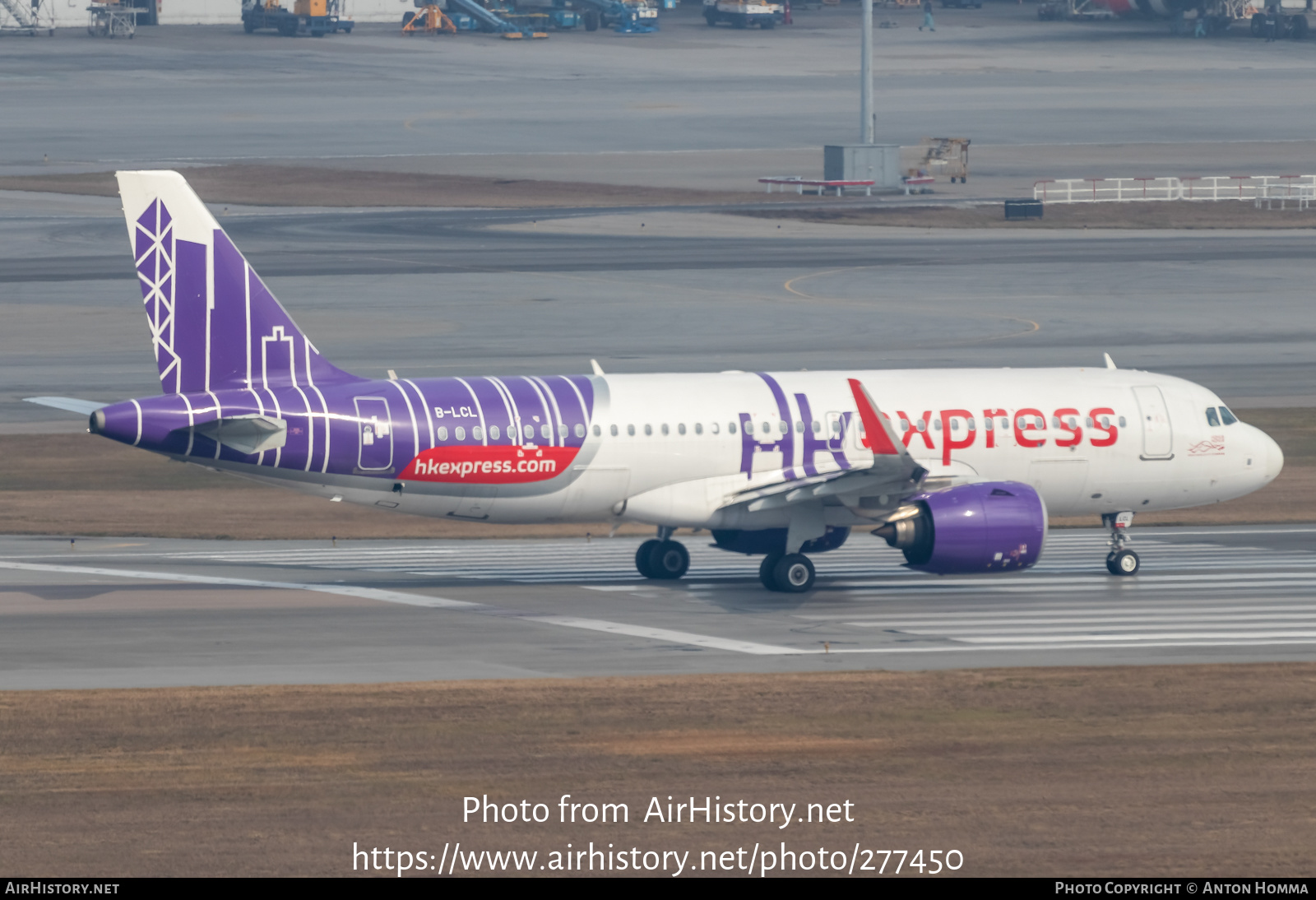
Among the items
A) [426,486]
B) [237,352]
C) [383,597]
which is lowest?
[383,597]

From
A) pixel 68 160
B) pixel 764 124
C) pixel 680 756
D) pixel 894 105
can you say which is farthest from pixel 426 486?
pixel 894 105

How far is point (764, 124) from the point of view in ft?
532

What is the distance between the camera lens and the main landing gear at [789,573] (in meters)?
39.6

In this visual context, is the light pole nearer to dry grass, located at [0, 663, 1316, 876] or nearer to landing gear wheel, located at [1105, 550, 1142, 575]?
landing gear wheel, located at [1105, 550, 1142, 575]

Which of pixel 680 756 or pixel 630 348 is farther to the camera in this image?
pixel 630 348

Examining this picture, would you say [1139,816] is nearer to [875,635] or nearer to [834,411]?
[875,635]

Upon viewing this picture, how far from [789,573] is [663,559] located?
11.4ft

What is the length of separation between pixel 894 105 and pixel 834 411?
138 metres

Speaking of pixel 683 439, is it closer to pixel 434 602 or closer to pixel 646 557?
pixel 646 557

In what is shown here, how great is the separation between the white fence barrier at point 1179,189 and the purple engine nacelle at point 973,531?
76320 millimetres

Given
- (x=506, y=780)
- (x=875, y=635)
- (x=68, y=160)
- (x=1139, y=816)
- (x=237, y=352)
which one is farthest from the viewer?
(x=68, y=160)

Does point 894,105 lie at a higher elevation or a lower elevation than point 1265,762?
higher

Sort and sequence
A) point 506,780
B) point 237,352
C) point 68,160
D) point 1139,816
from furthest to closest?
point 68,160
point 237,352
point 506,780
point 1139,816

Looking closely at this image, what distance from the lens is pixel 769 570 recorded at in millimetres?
39812
